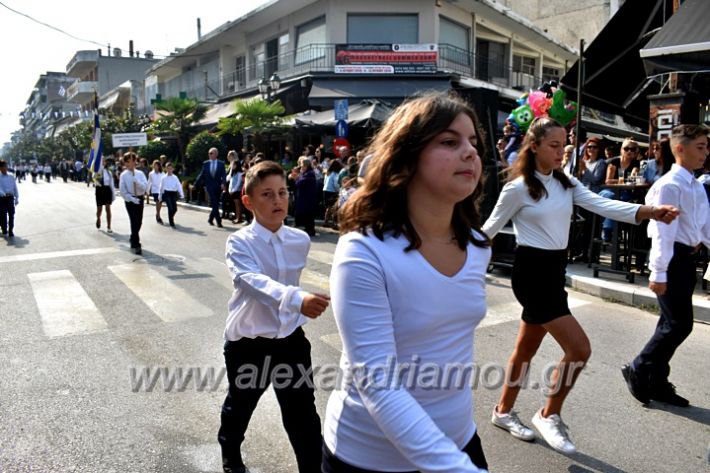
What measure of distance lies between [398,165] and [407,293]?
353 millimetres

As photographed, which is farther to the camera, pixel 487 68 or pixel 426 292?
pixel 487 68

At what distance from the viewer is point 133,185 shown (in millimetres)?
11000

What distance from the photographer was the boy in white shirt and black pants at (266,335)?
2.95m

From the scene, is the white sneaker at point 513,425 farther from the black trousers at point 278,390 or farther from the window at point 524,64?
the window at point 524,64

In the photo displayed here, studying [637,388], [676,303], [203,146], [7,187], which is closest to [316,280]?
[637,388]

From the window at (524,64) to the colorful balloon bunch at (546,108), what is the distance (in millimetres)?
19670

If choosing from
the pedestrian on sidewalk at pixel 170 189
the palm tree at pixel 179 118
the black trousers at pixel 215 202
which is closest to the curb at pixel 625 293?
A: the black trousers at pixel 215 202

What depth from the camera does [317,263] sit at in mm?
9961

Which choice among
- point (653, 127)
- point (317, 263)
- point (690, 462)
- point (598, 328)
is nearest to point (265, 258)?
point (690, 462)

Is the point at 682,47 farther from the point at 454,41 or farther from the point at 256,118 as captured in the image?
the point at 454,41

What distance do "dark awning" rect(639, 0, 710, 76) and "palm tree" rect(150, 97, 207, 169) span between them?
22.6 m

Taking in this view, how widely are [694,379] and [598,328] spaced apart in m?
1.55

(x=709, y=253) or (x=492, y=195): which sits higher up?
(x=492, y=195)

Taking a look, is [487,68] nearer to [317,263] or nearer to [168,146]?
[168,146]
